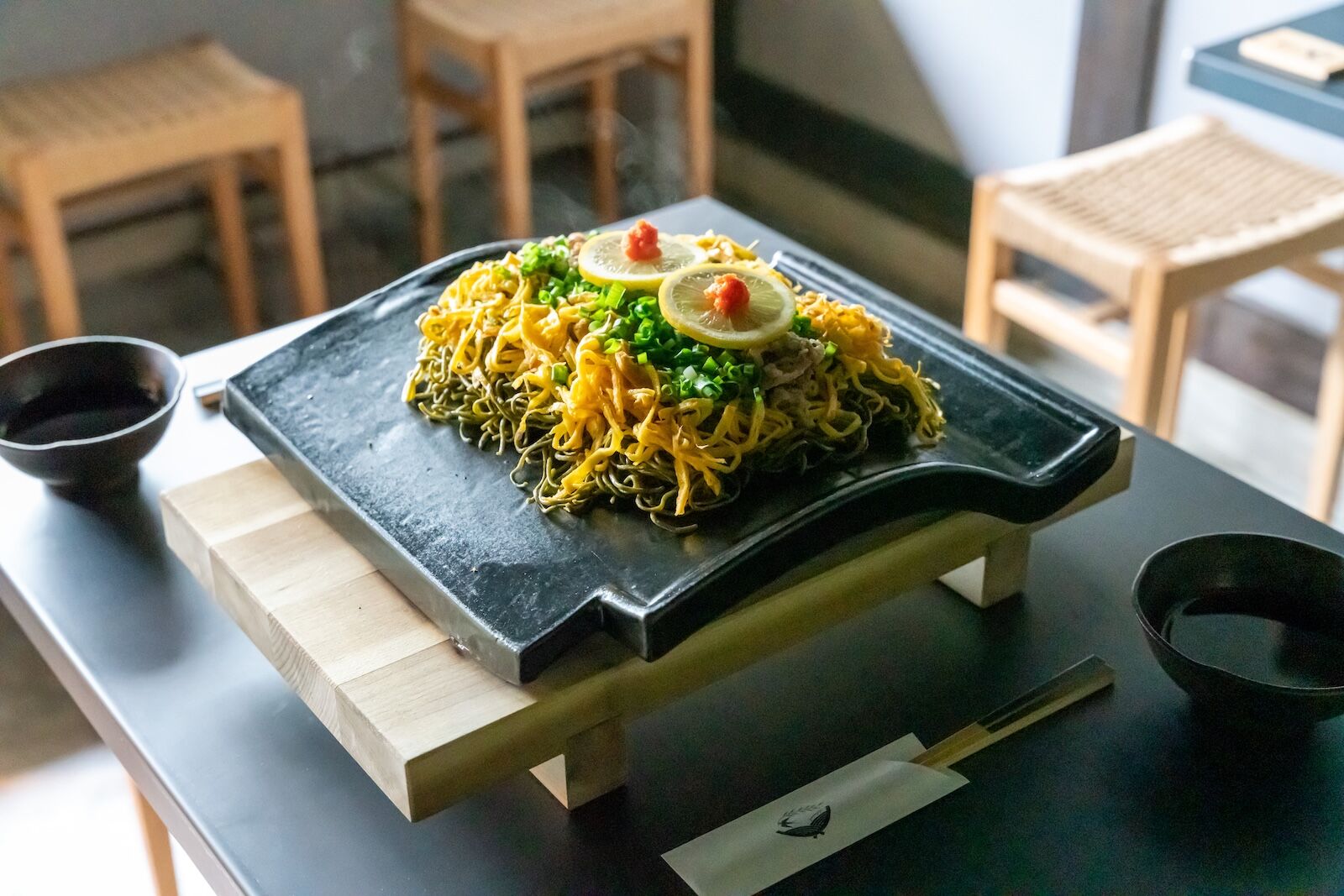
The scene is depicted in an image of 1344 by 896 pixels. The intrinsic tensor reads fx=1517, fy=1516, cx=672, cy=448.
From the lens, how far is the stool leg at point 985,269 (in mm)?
2191

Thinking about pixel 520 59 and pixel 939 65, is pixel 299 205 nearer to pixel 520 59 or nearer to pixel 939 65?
pixel 520 59

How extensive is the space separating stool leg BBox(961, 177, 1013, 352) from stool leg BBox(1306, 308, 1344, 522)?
48 centimetres

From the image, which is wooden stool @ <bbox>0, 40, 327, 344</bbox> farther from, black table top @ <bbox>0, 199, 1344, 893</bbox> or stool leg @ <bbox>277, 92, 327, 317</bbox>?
black table top @ <bbox>0, 199, 1344, 893</bbox>

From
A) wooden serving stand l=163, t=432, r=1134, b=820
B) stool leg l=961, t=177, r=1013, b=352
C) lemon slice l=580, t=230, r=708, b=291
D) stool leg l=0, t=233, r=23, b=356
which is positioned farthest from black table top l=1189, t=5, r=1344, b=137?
stool leg l=0, t=233, r=23, b=356

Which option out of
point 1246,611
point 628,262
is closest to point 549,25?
point 628,262

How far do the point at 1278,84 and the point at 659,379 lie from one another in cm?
110

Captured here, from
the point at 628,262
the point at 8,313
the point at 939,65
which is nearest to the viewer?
the point at 628,262

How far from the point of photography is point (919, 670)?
1.20 m

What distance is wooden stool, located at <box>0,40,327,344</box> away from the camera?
2.39 m

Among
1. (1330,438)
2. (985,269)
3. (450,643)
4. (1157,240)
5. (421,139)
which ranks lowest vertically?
(1330,438)

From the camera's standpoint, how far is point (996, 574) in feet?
4.07

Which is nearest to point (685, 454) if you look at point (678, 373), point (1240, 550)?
point (678, 373)

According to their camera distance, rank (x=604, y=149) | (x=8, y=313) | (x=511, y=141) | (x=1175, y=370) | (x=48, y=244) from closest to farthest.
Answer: (x=1175, y=370)
(x=48, y=244)
(x=8, y=313)
(x=511, y=141)
(x=604, y=149)

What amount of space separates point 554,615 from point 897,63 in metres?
2.40
